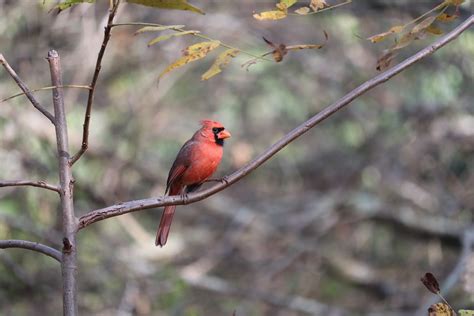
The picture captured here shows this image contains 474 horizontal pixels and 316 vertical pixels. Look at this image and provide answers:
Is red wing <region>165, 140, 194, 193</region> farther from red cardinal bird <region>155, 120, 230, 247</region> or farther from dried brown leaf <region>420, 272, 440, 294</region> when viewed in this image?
dried brown leaf <region>420, 272, 440, 294</region>

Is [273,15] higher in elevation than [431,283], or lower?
higher

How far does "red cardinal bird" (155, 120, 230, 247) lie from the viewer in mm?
3449

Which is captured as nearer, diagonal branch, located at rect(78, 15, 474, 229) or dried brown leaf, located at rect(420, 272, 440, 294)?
dried brown leaf, located at rect(420, 272, 440, 294)

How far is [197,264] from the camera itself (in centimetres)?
632

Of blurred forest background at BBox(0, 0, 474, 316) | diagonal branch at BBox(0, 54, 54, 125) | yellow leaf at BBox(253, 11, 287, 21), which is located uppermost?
blurred forest background at BBox(0, 0, 474, 316)

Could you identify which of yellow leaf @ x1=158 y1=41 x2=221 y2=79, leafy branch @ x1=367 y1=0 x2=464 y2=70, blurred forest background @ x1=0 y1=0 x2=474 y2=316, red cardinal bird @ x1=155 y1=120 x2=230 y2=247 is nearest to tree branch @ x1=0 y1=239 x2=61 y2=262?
yellow leaf @ x1=158 y1=41 x2=221 y2=79

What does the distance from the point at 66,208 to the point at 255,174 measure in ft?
21.0

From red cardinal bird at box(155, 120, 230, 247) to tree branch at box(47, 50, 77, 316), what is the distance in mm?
1845

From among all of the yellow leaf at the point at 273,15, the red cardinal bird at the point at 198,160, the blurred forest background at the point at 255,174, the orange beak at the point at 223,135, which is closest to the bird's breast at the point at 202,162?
the red cardinal bird at the point at 198,160

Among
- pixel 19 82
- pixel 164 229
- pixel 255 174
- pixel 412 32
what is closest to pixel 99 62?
pixel 19 82

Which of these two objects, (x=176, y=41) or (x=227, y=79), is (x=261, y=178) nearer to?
(x=227, y=79)

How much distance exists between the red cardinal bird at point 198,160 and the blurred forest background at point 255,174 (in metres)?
1.31

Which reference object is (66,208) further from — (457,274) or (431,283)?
(457,274)

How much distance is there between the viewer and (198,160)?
3453 mm
